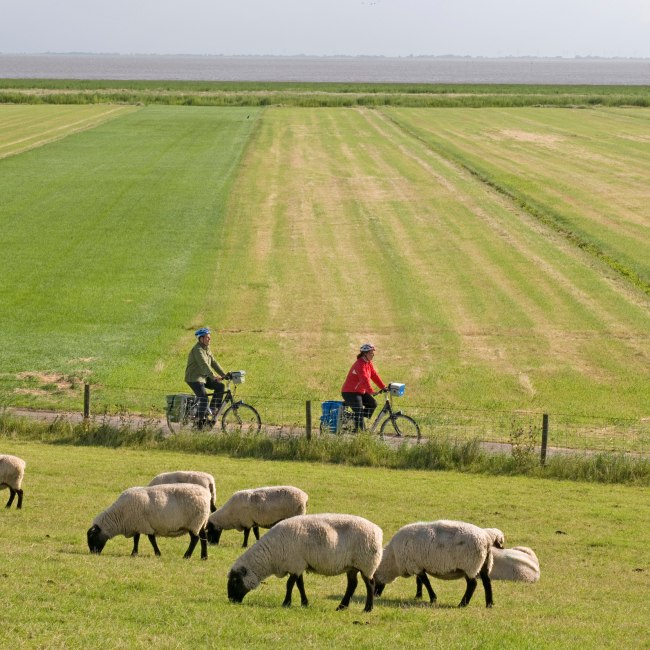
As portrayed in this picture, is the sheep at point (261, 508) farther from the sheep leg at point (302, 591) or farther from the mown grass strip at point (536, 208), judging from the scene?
the mown grass strip at point (536, 208)

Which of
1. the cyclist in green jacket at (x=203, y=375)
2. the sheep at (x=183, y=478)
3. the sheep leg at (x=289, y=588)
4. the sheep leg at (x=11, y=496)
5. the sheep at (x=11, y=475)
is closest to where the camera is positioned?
the sheep leg at (x=289, y=588)

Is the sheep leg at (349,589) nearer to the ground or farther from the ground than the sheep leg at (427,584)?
farther from the ground

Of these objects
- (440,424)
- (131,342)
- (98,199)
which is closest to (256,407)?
(440,424)

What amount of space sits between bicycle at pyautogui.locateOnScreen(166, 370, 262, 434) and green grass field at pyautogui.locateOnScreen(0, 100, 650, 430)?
93.5 inches

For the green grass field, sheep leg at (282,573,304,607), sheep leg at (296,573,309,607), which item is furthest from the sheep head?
the green grass field

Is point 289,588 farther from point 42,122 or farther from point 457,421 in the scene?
point 42,122

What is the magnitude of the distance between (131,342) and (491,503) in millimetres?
16939

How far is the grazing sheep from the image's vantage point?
15.7m

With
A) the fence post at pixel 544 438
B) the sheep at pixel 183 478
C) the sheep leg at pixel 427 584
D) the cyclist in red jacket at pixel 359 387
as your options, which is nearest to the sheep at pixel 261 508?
the sheep at pixel 183 478

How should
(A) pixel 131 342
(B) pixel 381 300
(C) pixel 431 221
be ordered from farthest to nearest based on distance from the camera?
(C) pixel 431 221 < (B) pixel 381 300 < (A) pixel 131 342

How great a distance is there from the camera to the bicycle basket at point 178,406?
25.8m

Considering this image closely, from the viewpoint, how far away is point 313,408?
28.3 m

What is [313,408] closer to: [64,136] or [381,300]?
[381,300]

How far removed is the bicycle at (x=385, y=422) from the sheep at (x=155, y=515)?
8.93m
